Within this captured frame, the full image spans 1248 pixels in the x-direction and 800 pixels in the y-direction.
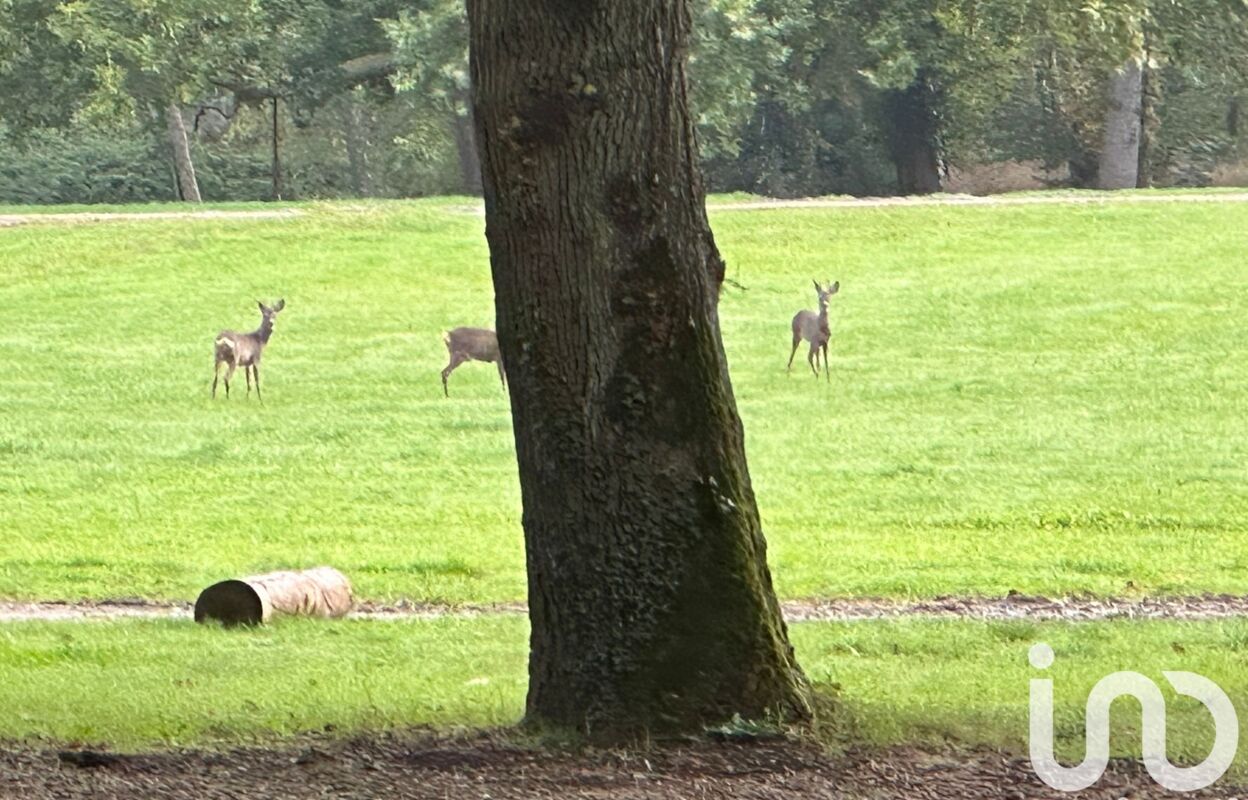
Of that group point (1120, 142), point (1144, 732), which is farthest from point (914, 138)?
point (1144, 732)

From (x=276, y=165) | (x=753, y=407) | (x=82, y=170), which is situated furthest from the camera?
Answer: (x=82, y=170)

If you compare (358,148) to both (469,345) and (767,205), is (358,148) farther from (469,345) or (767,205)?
(469,345)

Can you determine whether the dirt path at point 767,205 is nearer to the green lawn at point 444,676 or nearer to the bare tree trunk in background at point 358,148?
the bare tree trunk in background at point 358,148

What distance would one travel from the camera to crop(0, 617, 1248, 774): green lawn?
25.2ft

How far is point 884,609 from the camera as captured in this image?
12672 mm

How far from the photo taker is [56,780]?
261 inches

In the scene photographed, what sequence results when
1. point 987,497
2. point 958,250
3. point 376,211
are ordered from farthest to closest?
point 376,211 < point 958,250 < point 987,497

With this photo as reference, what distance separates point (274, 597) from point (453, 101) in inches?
1327

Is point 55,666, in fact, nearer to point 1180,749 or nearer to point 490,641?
point 490,641

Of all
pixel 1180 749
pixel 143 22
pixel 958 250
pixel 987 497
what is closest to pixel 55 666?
pixel 1180 749

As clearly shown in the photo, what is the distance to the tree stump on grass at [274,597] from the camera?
11.4m

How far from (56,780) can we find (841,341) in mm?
21253

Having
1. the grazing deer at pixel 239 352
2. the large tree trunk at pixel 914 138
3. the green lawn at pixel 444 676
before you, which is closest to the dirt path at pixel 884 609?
the green lawn at pixel 444 676

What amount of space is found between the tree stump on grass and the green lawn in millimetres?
165
